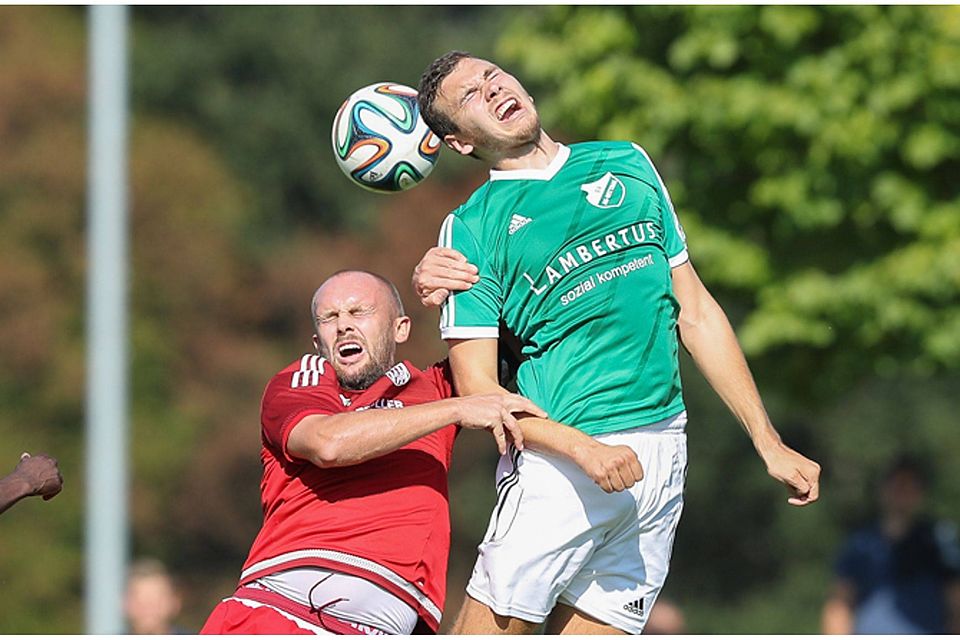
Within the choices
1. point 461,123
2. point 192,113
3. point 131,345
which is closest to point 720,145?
point 461,123

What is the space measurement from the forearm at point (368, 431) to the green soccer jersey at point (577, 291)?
1.10 feet

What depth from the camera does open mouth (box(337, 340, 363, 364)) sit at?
5188mm

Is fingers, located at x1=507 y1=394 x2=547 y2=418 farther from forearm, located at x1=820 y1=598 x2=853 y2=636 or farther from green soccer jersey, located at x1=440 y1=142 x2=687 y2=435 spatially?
forearm, located at x1=820 y1=598 x2=853 y2=636

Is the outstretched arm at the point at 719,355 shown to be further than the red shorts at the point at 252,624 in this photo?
Yes

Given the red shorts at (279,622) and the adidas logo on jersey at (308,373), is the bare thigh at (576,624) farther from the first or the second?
the adidas logo on jersey at (308,373)

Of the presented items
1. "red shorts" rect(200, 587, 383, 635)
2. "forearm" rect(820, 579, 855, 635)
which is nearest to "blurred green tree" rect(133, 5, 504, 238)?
"forearm" rect(820, 579, 855, 635)

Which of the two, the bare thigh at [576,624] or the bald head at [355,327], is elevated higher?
the bald head at [355,327]

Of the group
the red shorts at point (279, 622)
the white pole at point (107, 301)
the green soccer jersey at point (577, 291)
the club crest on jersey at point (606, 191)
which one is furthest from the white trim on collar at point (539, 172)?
the white pole at point (107, 301)

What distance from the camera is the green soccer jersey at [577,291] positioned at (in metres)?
4.91

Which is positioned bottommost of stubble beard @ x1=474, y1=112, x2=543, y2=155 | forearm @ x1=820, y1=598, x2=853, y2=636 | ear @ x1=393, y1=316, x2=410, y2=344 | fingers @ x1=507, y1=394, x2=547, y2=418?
forearm @ x1=820, y1=598, x2=853, y2=636

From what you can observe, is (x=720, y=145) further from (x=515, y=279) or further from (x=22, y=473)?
(x=22, y=473)

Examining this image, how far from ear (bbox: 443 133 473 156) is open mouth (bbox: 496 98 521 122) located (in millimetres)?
156

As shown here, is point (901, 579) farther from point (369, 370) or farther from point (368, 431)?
point (368, 431)

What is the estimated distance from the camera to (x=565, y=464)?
489cm
